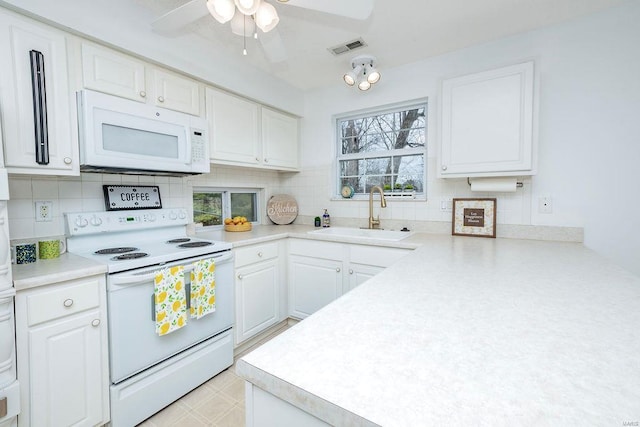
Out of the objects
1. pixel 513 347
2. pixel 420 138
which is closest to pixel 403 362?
pixel 513 347

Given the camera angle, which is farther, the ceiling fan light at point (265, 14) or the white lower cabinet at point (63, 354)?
the ceiling fan light at point (265, 14)

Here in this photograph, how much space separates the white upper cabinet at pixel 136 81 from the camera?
5.24 feet

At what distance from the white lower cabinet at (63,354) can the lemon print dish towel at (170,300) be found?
0.24 m

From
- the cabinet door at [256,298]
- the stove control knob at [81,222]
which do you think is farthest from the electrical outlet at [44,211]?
the cabinet door at [256,298]

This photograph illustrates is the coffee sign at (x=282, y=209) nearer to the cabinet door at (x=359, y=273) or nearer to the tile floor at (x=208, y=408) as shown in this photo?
the cabinet door at (x=359, y=273)

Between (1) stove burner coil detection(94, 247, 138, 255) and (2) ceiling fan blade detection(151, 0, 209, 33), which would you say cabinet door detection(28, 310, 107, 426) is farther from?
(2) ceiling fan blade detection(151, 0, 209, 33)

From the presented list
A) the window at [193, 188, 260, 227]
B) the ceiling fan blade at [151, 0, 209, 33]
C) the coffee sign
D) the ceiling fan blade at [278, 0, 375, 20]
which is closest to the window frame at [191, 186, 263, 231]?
the window at [193, 188, 260, 227]

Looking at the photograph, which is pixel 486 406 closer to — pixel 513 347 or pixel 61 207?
pixel 513 347

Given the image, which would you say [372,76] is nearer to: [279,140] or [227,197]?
[279,140]

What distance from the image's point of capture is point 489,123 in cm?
195

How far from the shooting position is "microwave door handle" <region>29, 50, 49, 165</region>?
138 cm

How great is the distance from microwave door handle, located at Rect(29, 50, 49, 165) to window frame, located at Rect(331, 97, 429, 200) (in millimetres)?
2248

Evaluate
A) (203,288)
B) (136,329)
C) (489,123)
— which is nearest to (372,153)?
(489,123)

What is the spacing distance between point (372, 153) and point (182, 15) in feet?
6.43
